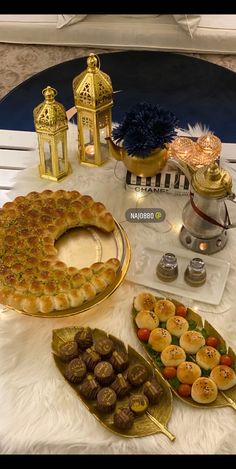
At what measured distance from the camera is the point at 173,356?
1.32 metres

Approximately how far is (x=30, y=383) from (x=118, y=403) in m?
0.20

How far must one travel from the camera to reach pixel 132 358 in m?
1.35

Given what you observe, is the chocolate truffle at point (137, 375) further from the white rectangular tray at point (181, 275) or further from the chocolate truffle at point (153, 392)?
the white rectangular tray at point (181, 275)

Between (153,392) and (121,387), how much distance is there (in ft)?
0.22

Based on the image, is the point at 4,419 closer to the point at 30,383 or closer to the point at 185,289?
the point at 30,383

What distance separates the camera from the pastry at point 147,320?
4.57ft

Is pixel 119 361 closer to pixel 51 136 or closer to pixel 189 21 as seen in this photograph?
pixel 51 136

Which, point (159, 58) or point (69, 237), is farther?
point (159, 58)

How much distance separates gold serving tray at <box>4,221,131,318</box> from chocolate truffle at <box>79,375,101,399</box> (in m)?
0.25

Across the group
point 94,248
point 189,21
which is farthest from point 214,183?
point 189,21

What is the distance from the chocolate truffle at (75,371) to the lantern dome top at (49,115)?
71cm

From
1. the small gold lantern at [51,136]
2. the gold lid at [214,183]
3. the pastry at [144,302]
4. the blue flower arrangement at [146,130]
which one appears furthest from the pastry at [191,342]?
the small gold lantern at [51,136]

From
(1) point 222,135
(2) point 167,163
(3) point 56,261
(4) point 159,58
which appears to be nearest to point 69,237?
(3) point 56,261
